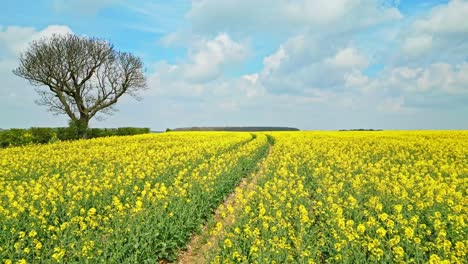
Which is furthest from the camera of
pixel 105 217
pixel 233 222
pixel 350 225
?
pixel 233 222

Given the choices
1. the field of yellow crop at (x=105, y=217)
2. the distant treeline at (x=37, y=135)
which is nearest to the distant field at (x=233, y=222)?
the field of yellow crop at (x=105, y=217)

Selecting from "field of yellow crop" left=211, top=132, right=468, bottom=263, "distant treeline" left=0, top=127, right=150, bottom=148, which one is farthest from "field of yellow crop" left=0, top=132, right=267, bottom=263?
"distant treeline" left=0, top=127, right=150, bottom=148

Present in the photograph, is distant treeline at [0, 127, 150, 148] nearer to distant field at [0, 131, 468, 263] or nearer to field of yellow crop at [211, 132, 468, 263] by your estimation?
distant field at [0, 131, 468, 263]

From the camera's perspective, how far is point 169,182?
13711mm

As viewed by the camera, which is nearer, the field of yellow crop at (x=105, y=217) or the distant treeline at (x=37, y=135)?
the field of yellow crop at (x=105, y=217)

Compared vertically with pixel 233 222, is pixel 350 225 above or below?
above

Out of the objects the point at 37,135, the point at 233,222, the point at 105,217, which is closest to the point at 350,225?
the point at 233,222

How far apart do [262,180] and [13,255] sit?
844 centimetres

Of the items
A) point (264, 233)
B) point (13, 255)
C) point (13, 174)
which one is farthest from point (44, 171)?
point (264, 233)

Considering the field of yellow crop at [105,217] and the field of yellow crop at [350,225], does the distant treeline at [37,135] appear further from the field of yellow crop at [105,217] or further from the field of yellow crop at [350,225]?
the field of yellow crop at [350,225]

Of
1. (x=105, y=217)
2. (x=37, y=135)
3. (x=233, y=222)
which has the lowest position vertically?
(x=233, y=222)

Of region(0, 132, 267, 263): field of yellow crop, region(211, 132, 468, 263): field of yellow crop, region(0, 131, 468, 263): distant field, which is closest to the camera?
region(211, 132, 468, 263): field of yellow crop

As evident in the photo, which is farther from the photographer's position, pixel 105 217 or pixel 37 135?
pixel 37 135

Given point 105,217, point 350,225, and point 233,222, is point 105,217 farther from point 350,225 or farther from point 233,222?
point 350,225
